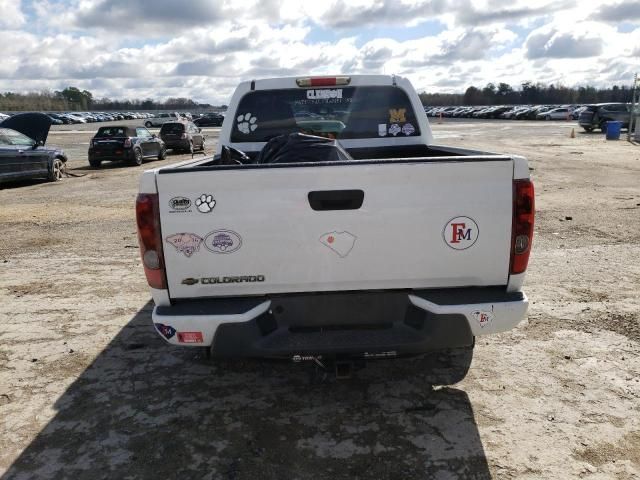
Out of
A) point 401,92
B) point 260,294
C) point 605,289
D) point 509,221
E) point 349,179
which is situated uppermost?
point 401,92

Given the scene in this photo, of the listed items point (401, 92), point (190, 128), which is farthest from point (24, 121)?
point (401, 92)

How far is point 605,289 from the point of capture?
560 cm

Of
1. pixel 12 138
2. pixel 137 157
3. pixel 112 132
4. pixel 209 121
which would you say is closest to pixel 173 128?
pixel 112 132

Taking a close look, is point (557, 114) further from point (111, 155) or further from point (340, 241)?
point (340, 241)

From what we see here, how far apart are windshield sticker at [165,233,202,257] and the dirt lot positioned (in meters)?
1.17

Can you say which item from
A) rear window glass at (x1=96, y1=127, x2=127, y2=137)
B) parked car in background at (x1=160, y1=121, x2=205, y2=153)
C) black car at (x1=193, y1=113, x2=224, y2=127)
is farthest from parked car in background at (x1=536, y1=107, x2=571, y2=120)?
rear window glass at (x1=96, y1=127, x2=127, y2=137)

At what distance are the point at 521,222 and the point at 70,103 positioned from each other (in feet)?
488

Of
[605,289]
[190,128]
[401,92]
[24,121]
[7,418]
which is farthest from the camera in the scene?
[190,128]

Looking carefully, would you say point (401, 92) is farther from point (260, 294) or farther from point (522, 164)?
point (260, 294)

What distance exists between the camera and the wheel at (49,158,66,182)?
51.6 ft

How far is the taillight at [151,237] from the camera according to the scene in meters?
2.96

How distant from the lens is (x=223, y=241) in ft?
9.82

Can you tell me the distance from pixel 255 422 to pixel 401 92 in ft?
11.2

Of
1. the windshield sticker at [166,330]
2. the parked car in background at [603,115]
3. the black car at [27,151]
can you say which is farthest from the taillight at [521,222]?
the parked car in background at [603,115]
